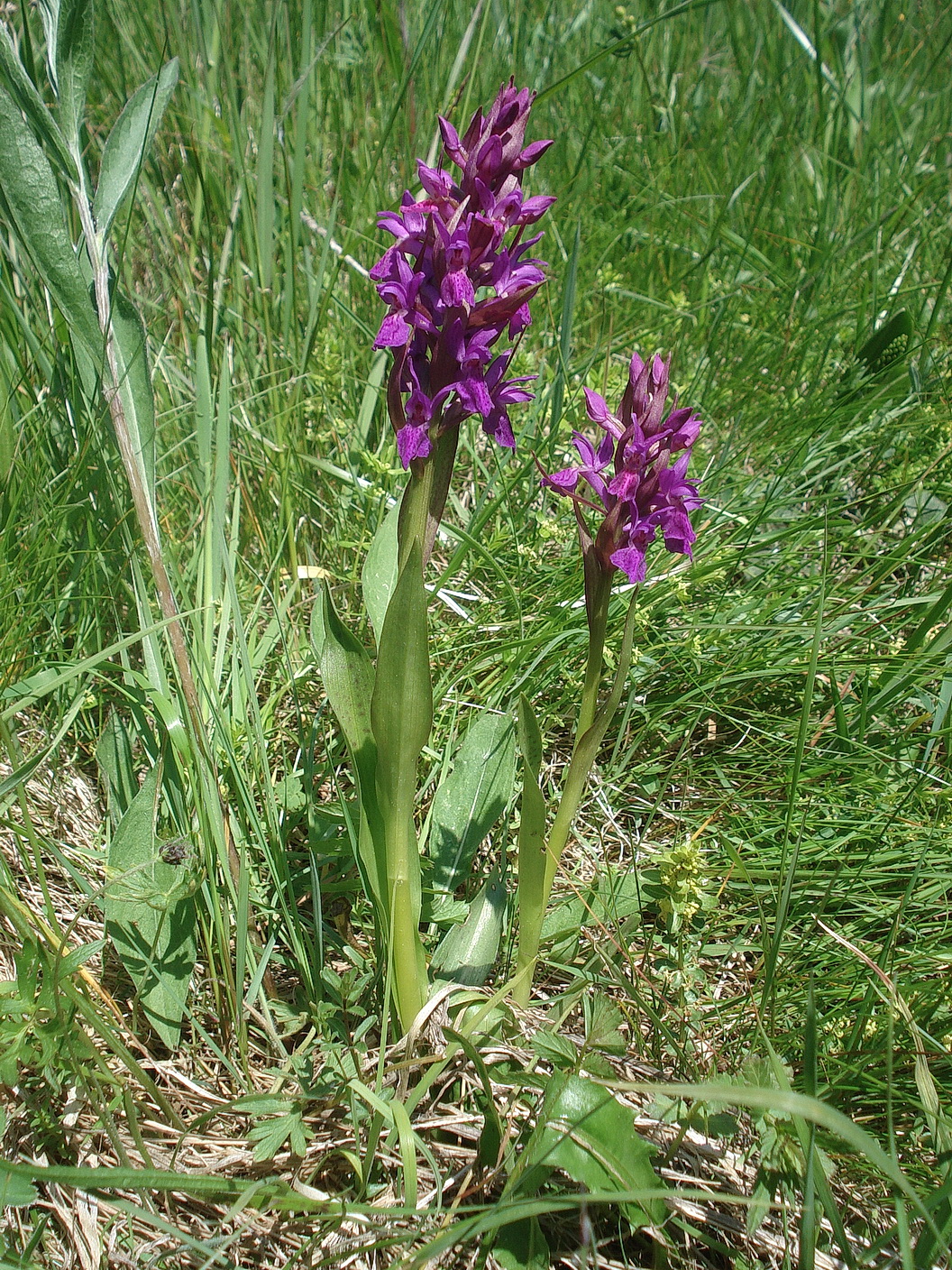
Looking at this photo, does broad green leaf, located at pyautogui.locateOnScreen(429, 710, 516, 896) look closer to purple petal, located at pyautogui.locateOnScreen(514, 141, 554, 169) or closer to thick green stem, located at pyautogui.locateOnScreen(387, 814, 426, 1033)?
thick green stem, located at pyautogui.locateOnScreen(387, 814, 426, 1033)

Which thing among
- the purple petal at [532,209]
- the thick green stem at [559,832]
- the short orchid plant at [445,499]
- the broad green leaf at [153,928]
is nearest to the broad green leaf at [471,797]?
the short orchid plant at [445,499]

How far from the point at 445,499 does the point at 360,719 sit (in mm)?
409

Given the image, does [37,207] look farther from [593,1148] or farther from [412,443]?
[593,1148]

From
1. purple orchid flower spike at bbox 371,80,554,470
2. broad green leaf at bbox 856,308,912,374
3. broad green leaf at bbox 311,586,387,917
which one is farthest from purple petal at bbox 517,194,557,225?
broad green leaf at bbox 856,308,912,374

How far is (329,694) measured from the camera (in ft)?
4.70

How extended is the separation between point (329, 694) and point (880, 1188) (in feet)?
3.61

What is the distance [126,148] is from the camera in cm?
149

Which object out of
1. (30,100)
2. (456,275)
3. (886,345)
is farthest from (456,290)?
(886,345)

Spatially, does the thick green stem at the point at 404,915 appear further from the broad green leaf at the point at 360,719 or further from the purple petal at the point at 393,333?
the purple petal at the point at 393,333

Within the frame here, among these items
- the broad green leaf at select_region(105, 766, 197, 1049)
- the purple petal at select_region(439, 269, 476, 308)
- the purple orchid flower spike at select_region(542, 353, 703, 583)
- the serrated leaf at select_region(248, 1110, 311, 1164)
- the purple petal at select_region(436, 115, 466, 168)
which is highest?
the purple petal at select_region(436, 115, 466, 168)

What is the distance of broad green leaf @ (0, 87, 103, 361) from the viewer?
133cm

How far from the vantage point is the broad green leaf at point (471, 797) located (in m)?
1.68

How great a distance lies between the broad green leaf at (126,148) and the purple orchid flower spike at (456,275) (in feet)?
1.80

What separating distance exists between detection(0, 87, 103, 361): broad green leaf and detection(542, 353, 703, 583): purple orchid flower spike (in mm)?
842
